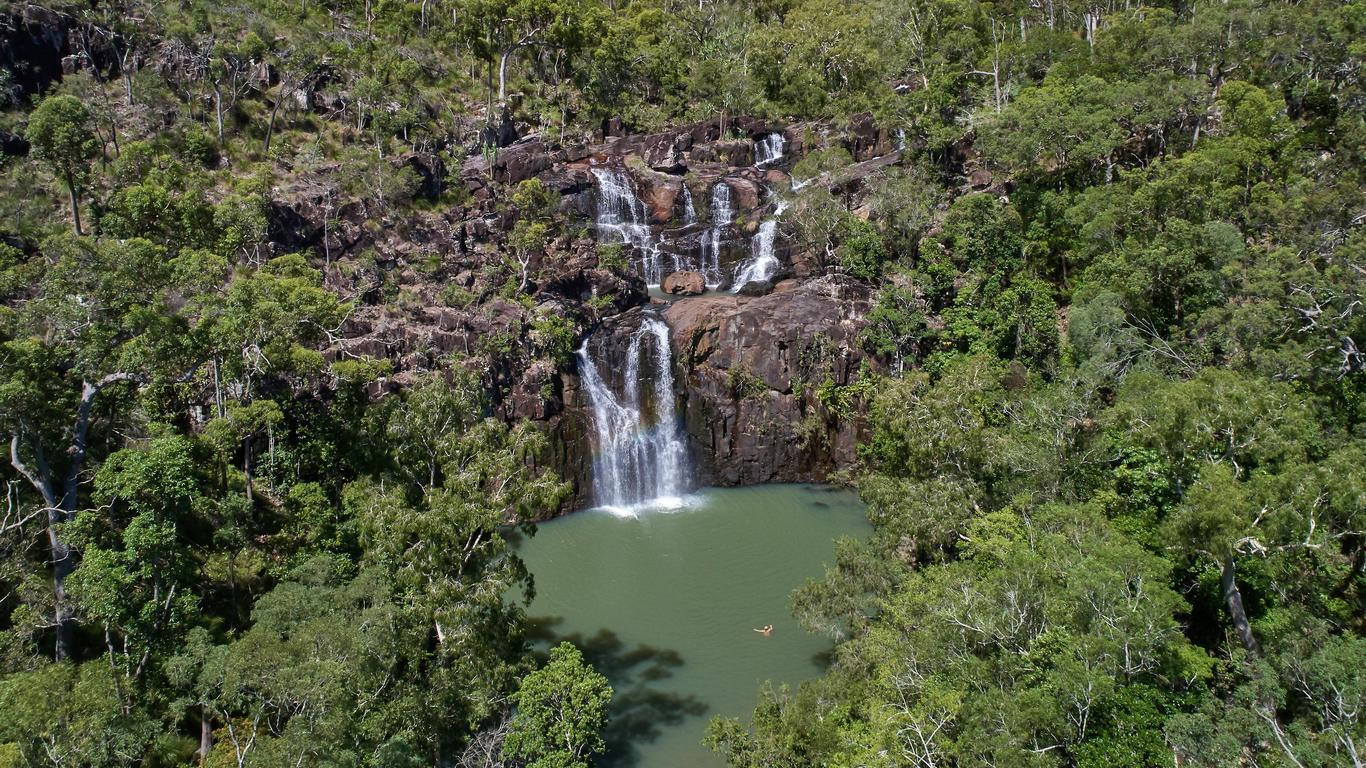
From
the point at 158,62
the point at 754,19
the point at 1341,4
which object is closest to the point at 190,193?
the point at 158,62

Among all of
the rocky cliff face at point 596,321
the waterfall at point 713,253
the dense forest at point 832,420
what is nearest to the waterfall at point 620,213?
the rocky cliff face at point 596,321

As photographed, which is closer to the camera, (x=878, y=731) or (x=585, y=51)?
(x=878, y=731)

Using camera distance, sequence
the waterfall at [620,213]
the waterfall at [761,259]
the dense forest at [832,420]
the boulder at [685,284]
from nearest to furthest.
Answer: the dense forest at [832,420] → the waterfall at [761,259] → the boulder at [685,284] → the waterfall at [620,213]

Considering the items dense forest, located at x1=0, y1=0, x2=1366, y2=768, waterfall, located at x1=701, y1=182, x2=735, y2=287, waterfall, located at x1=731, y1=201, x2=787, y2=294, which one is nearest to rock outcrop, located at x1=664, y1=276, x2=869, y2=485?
dense forest, located at x1=0, y1=0, x2=1366, y2=768

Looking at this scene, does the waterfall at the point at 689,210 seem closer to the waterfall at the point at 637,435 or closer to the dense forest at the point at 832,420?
the dense forest at the point at 832,420

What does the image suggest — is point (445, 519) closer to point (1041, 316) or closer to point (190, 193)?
point (190, 193)
